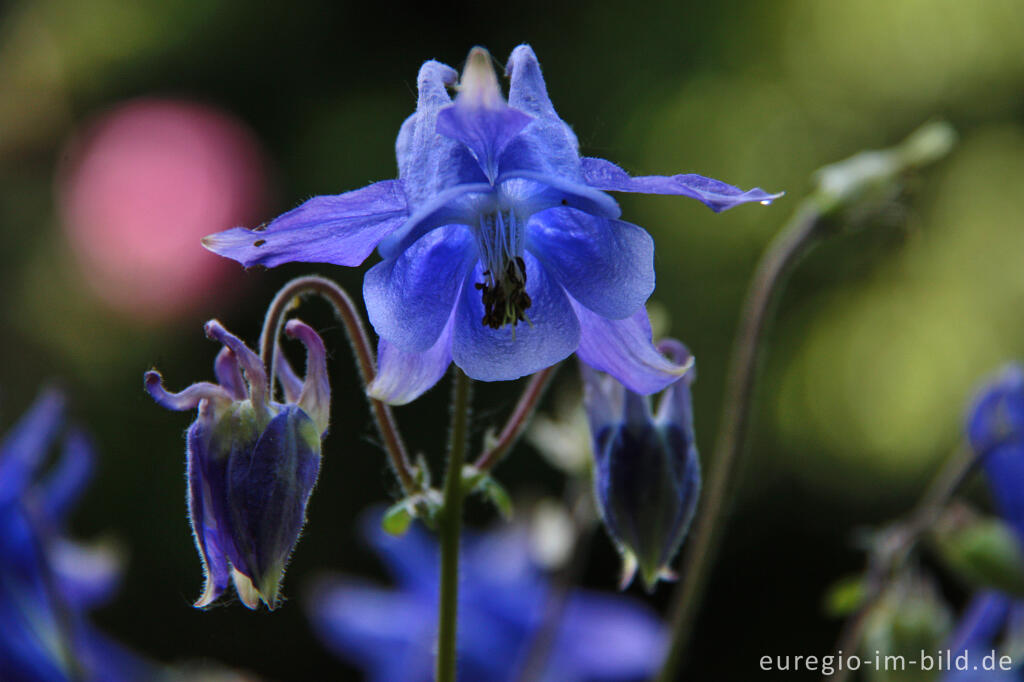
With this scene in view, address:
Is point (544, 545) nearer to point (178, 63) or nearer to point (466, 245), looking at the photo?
point (466, 245)

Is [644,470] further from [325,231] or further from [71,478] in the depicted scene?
[71,478]

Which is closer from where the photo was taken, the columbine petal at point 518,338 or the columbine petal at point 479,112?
the columbine petal at point 479,112

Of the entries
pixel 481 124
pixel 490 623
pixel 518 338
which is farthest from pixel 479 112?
pixel 490 623

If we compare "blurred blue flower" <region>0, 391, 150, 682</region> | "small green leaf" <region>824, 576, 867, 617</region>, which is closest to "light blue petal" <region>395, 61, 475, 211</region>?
"blurred blue flower" <region>0, 391, 150, 682</region>

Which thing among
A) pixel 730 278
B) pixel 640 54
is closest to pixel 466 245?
pixel 730 278

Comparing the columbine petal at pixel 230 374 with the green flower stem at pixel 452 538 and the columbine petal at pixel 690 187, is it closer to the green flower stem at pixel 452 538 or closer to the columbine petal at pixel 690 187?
the green flower stem at pixel 452 538

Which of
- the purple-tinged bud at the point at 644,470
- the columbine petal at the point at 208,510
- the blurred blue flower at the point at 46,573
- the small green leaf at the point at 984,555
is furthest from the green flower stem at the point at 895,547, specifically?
the blurred blue flower at the point at 46,573
